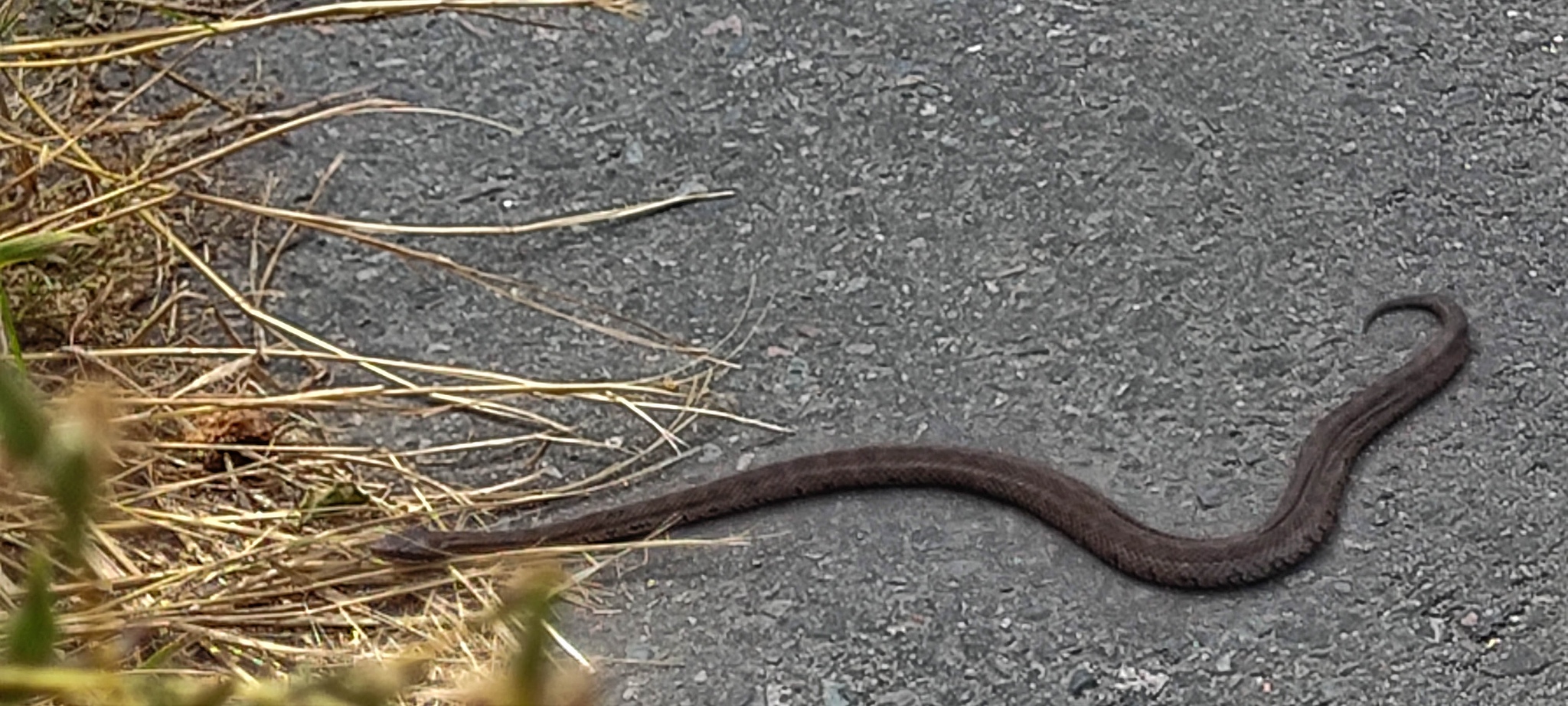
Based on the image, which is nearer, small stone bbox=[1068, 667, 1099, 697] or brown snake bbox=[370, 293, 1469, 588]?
small stone bbox=[1068, 667, 1099, 697]

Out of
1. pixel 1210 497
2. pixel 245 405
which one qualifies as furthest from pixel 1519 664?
pixel 245 405

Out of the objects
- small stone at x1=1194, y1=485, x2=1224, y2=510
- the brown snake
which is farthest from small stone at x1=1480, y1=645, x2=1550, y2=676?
small stone at x1=1194, y1=485, x2=1224, y2=510

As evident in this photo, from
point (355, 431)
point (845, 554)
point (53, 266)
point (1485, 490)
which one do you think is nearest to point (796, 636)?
point (845, 554)

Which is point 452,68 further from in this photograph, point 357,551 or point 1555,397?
point 1555,397

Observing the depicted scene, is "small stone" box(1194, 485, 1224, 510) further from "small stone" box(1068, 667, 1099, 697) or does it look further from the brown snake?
"small stone" box(1068, 667, 1099, 697)

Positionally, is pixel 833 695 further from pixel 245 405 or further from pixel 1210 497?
pixel 245 405

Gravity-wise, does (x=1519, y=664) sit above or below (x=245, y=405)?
below
